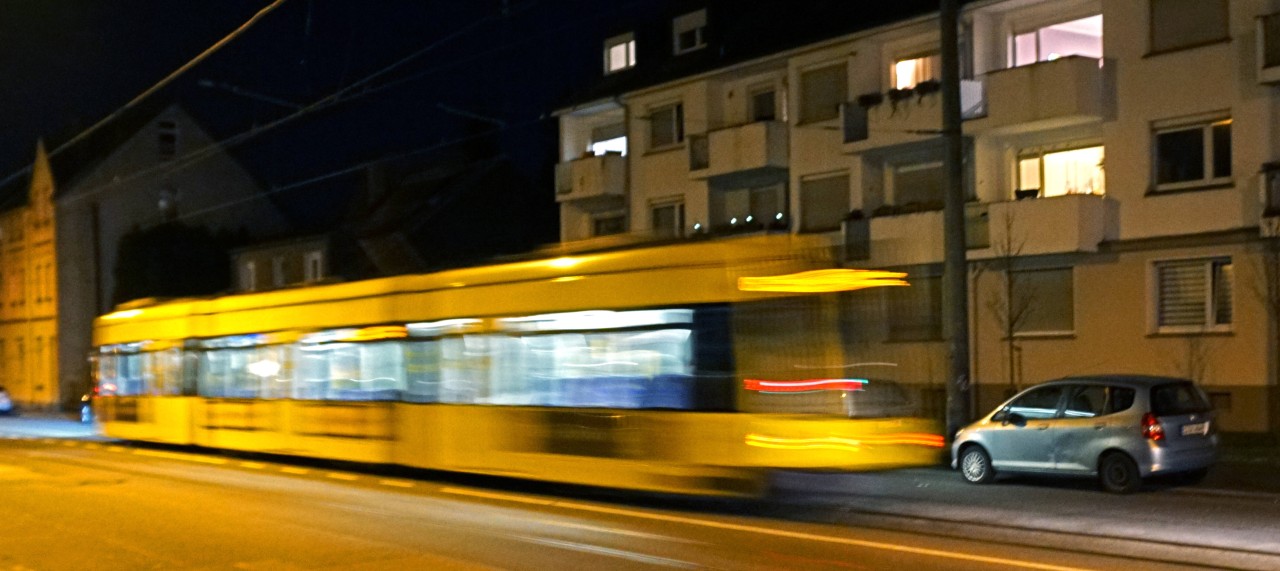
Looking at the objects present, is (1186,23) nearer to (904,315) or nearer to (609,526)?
(904,315)

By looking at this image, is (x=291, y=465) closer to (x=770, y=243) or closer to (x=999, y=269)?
(x=770, y=243)

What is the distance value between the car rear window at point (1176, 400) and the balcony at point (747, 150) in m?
17.5

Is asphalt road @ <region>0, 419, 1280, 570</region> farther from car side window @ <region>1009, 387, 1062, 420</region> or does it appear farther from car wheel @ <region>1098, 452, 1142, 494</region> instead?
car side window @ <region>1009, 387, 1062, 420</region>

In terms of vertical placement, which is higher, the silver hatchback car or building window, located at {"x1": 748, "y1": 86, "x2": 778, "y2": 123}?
building window, located at {"x1": 748, "y1": 86, "x2": 778, "y2": 123}

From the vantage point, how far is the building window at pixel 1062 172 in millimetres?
27438

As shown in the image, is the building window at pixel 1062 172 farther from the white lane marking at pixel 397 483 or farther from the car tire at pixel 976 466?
the white lane marking at pixel 397 483

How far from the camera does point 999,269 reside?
28391mm

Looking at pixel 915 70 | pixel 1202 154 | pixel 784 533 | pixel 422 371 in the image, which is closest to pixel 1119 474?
pixel 784 533

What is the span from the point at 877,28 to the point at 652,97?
8.26m

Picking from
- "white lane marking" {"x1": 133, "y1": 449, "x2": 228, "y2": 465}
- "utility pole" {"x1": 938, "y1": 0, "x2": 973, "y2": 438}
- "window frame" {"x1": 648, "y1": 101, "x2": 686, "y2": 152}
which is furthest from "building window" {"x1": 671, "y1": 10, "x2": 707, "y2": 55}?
"white lane marking" {"x1": 133, "y1": 449, "x2": 228, "y2": 465}

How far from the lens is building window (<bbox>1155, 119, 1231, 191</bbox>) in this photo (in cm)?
2519

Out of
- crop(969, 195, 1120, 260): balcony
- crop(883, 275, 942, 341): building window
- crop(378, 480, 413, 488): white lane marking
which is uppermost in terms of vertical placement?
crop(969, 195, 1120, 260): balcony

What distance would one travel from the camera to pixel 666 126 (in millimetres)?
37156

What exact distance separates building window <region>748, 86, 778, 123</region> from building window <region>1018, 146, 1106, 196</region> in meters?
7.43
